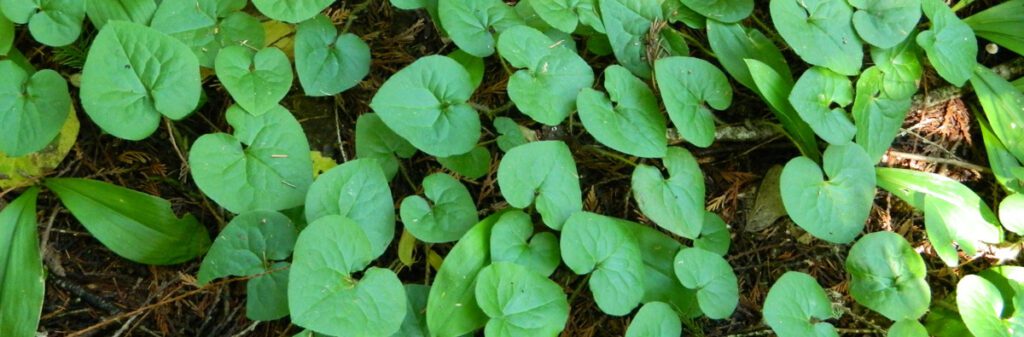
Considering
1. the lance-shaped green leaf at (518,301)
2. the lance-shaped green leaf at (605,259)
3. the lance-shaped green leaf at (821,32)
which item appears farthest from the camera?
the lance-shaped green leaf at (821,32)

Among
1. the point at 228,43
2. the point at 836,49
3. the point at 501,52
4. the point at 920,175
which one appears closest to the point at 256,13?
the point at 228,43

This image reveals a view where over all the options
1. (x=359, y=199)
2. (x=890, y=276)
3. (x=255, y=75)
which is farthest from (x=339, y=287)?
(x=890, y=276)

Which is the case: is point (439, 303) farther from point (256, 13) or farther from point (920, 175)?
point (920, 175)

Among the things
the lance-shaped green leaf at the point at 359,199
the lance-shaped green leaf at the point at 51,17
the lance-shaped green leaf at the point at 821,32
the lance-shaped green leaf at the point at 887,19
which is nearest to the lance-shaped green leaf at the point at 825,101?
the lance-shaped green leaf at the point at 821,32

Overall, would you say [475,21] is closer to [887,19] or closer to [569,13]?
[569,13]

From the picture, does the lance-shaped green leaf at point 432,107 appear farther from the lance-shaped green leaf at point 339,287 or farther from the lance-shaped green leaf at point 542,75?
the lance-shaped green leaf at point 339,287

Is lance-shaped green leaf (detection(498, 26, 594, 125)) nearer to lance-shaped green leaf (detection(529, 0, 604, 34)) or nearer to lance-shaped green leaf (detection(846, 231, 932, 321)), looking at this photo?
lance-shaped green leaf (detection(529, 0, 604, 34))
